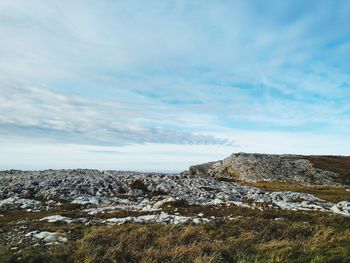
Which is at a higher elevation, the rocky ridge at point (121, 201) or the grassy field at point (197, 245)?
the rocky ridge at point (121, 201)

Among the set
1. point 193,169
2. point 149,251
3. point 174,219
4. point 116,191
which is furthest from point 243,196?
point 193,169

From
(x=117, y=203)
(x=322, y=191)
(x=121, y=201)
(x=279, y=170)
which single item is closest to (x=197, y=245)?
(x=117, y=203)

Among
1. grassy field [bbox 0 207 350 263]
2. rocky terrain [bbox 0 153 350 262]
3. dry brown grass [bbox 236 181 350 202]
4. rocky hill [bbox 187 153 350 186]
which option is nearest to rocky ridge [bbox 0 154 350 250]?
rocky terrain [bbox 0 153 350 262]

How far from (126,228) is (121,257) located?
322 cm

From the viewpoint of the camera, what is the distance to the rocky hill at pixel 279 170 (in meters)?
74.3

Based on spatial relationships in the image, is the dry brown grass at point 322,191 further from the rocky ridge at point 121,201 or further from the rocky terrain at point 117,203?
the rocky ridge at point 121,201

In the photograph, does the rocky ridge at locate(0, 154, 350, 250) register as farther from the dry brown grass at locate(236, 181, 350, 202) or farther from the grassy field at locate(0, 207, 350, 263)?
the dry brown grass at locate(236, 181, 350, 202)

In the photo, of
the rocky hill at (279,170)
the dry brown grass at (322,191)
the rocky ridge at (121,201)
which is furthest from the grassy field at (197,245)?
the rocky hill at (279,170)

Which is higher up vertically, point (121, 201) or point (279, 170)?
point (279, 170)

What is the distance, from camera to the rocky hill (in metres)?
74.3

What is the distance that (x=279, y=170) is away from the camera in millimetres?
78562

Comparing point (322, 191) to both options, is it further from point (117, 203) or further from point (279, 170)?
point (279, 170)

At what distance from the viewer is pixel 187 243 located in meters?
13.6

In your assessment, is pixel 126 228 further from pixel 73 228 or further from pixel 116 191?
pixel 116 191
